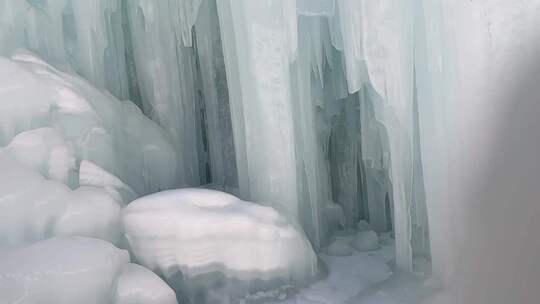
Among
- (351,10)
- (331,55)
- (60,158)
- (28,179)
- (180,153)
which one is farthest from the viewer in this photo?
(180,153)

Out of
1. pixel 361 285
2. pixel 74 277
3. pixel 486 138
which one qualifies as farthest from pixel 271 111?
pixel 74 277

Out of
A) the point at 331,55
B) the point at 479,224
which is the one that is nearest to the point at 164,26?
the point at 331,55

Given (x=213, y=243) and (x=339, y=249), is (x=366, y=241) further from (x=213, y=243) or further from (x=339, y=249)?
(x=213, y=243)

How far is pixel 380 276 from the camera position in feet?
14.5

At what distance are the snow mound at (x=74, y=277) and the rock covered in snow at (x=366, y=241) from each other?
7.26ft

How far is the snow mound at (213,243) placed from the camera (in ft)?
12.8

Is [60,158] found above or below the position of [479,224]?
above

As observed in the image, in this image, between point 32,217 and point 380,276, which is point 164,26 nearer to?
point 32,217

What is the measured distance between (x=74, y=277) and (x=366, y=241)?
2.89 m

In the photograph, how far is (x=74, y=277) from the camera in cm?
320

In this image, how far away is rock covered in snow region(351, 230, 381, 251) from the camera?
5252 millimetres

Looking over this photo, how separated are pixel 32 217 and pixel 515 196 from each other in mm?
3027

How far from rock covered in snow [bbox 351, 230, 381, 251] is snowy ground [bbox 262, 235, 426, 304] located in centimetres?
25

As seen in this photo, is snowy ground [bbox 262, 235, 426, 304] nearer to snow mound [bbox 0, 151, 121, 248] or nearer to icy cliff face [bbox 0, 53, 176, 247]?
snow mound [bbox 0, 151, 121, 248]
